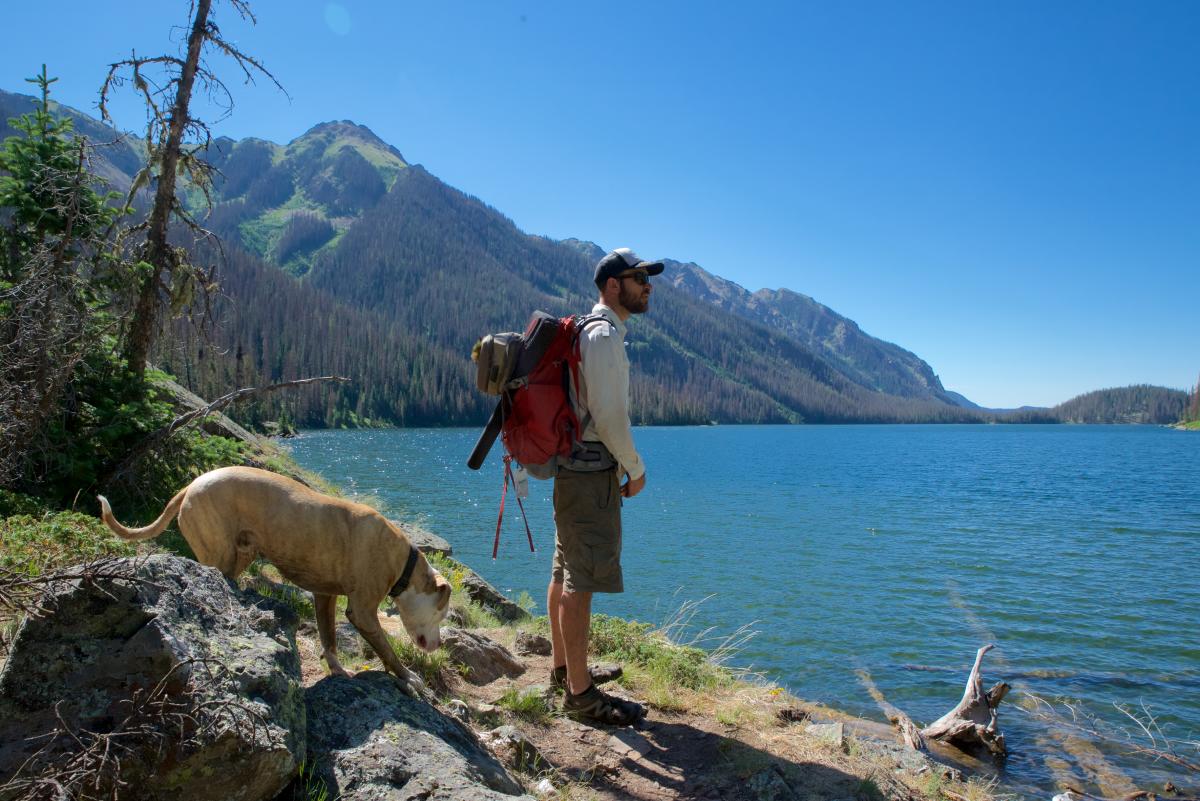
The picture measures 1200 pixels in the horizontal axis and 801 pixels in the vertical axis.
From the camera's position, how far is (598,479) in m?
4.50

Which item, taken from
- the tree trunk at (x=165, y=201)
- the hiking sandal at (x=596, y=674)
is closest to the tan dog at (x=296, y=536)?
the hiking sandal at (x=596, y=674)

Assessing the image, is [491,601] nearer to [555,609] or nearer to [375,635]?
[555,609]

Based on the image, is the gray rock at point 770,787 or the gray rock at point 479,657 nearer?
the gray rock at point 770,787

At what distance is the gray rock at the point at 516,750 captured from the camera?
3994 millimetres

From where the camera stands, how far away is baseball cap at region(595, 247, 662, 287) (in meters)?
4.64

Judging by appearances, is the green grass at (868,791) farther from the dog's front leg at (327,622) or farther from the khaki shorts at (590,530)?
the dog's front leg at (327,622)

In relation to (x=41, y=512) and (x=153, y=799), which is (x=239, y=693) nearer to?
(x=153, y=799)

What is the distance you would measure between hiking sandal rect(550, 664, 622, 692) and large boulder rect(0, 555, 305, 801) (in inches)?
103

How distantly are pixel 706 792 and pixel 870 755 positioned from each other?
1973 mm

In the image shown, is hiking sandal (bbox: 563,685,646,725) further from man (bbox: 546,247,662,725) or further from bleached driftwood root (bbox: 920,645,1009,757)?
bleached driftwood root (bbox: 920,645,1009,757)

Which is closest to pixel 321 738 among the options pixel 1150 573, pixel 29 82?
pixel 29 82

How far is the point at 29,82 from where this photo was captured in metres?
9.04

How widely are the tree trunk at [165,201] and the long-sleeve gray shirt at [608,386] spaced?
6781mm

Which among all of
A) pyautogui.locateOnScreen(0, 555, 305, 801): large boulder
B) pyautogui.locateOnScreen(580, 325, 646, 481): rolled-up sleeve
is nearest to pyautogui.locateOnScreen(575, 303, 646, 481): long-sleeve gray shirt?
pyautogui.locateOnScreen(580, 325, 646, 481): rolled-up sleeve
